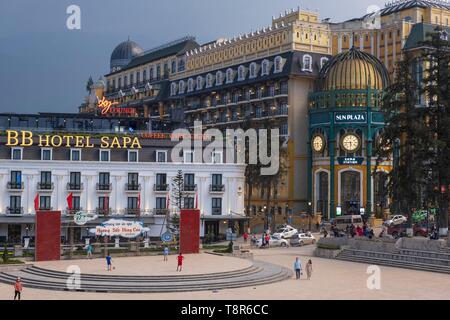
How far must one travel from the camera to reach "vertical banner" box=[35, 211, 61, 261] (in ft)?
191

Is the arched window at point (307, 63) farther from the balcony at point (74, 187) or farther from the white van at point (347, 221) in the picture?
the balcony at point (74, 187)

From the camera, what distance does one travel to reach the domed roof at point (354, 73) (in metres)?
103

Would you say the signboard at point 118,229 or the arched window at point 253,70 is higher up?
the arched window at point 253,70

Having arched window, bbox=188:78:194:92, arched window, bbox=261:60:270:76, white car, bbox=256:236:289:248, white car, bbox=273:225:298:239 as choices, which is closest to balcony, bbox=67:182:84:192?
white car, bbox=256:236:289:248

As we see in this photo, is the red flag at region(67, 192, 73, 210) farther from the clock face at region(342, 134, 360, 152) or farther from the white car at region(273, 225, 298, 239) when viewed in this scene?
the clock face at region(342, 134, 360, 152)

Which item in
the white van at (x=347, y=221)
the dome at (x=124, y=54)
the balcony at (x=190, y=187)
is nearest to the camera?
the balcony at (x=190, y=187)

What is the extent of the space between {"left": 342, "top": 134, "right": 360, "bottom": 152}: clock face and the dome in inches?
3522

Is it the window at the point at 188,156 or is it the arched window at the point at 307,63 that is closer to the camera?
the window at the point at 188,156

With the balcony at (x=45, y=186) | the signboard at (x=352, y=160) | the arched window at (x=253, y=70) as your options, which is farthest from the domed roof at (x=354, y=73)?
the balcony at (x=45, y=186)

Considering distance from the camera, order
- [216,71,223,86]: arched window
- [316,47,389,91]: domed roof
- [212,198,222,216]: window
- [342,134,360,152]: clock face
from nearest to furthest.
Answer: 1. [212,198,222,216]: window
2. [342,134,360,152]: clock face
3. [316,47,389,91]: domed roof
4. [216,71,223,86]: arched window

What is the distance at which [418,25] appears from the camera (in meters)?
109

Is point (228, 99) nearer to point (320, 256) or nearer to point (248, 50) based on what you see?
point (248, 50)

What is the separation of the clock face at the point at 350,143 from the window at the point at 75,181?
4158 cm

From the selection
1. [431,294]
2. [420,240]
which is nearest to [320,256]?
[420,240]
